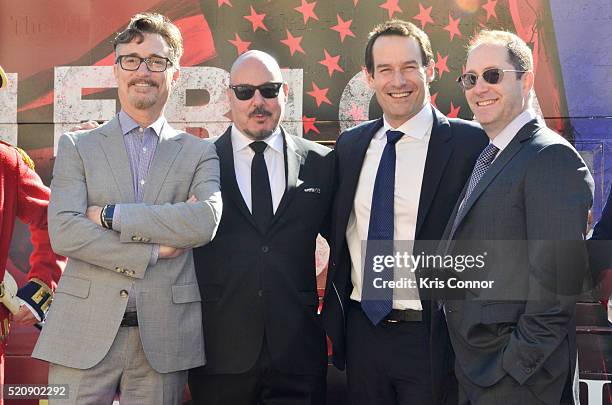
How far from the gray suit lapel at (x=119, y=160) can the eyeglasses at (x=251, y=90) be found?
59 centimetres

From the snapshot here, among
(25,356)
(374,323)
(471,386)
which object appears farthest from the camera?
(25,356)

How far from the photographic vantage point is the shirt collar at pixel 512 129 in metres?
2.90

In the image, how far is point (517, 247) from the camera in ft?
8.93

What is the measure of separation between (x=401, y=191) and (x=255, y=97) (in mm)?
804

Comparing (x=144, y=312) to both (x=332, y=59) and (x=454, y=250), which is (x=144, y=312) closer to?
(x=454, y=250)

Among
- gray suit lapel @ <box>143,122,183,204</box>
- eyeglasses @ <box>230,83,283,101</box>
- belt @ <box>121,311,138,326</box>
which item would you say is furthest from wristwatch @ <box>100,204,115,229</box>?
eyeglasses @ <box>230,83,283,101</box>

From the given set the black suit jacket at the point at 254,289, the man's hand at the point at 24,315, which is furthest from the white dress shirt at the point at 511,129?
the man's hand at the point at 24,315

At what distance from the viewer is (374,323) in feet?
10.6

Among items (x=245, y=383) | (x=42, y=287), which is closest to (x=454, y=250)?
(x=245, y=383)

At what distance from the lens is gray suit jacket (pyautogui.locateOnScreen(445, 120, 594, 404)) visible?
259 cm

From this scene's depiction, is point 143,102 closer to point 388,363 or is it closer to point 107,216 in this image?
point 107,216

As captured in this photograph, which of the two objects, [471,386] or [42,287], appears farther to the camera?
[42,287]

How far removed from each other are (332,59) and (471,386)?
195cm

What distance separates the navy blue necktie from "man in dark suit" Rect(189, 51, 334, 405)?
30 centimetres
